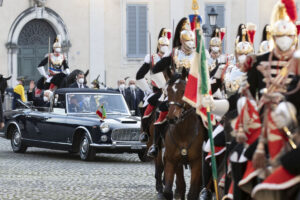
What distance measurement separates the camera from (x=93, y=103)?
21562 millimetres

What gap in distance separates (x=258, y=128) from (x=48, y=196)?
21.9ft

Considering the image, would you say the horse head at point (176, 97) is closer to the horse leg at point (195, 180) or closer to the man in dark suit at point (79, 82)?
the horse leg at point (195, 180)

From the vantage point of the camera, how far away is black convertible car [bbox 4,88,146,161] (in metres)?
20.1

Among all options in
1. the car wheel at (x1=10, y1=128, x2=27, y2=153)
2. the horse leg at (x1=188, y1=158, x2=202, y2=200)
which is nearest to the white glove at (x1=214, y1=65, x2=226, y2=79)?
the horse leg at (x1=188, y1=158, x2=202, y2=200)

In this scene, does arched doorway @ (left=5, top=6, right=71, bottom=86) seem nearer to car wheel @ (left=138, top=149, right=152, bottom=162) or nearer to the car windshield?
the car windshield

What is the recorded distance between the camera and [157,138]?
13.3 metres

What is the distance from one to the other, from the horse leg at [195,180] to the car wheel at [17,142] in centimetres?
1141

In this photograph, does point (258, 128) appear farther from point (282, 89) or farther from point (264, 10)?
point (264, 10)

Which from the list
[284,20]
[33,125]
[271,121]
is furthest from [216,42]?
[33,125]

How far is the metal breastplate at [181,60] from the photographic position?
12.1 meters

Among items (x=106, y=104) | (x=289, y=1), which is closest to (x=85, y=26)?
(x=106, y=104)

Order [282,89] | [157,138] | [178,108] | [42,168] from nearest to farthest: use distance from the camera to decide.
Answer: [282,89], [178,108], [157,138], [42,168]

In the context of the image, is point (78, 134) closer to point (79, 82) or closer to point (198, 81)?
point (79, 82)

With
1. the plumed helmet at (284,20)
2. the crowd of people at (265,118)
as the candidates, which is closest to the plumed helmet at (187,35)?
the crowd of people at (265,118)
